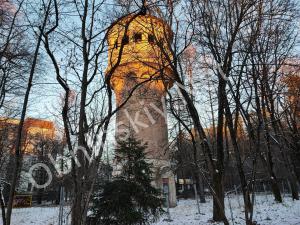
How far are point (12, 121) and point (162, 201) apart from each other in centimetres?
928

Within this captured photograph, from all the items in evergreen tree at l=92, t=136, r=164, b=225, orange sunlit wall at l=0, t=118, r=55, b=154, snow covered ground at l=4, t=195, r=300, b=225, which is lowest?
snow covered ground at l=4, t=195, r=300, b=225

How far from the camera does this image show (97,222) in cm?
1030

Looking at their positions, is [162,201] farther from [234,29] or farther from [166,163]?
[166,163]

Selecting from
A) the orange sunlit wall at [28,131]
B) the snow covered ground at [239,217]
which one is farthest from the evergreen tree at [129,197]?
the orange sunlit wall at [28,131]

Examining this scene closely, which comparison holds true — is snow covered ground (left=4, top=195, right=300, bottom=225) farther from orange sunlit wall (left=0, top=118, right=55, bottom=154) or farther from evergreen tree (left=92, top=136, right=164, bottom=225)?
orange sunlit wall (left=0, top=118, right=55, bottom=154)

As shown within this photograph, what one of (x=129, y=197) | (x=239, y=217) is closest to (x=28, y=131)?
(x=129, y=197)

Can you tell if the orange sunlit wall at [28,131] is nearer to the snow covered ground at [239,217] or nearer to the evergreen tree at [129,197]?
the snow covered ground at [239,217]

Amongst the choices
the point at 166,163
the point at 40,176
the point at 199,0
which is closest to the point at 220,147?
the point at 199,0

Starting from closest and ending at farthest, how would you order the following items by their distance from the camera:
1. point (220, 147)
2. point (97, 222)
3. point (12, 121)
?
point (220, 147) → point (97, 222) → point (12, 121)

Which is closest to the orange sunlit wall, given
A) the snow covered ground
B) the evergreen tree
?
the snow covered ground

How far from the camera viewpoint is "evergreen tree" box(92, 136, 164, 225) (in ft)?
33.3

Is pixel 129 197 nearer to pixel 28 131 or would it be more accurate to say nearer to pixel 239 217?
pixel 239 217

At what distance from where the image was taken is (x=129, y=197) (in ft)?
34.5

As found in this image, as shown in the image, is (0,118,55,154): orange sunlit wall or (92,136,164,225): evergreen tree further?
(0,118,55,154): orange sunlit wall
